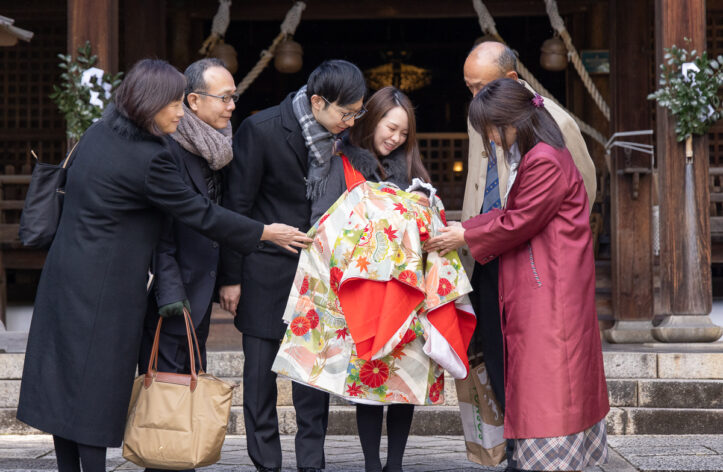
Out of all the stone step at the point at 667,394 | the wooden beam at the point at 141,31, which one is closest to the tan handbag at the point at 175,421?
the stone step at the point at 667,394

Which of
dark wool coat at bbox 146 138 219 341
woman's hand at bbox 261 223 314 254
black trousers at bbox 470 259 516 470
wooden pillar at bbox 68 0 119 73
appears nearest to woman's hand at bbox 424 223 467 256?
black trousers at bbox 470 259 516 470

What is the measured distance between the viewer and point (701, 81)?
23.8 ft

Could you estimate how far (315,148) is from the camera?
4582mm

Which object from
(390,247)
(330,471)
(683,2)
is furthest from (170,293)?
(683,2)

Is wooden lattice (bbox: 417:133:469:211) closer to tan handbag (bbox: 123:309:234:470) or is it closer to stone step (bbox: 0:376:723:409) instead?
stone step (bbox: 0:376:723:409)

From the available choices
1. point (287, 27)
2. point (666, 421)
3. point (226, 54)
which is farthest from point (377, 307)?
point (226, 54)

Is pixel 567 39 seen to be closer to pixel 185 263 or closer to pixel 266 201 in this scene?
pixel 266 201

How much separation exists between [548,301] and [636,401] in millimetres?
2858

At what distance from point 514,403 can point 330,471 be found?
4.41ft

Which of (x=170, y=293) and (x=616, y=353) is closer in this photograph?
(x=170, y=293)

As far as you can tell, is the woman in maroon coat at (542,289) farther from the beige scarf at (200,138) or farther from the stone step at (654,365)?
the stone step at (654,365)

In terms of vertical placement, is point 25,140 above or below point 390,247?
above

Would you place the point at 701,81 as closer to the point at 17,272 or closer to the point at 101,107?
the point at 101,107

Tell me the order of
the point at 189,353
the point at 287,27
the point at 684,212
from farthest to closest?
1. the point at 287,27
2. the point at 684,212
3. the point at 189,353
